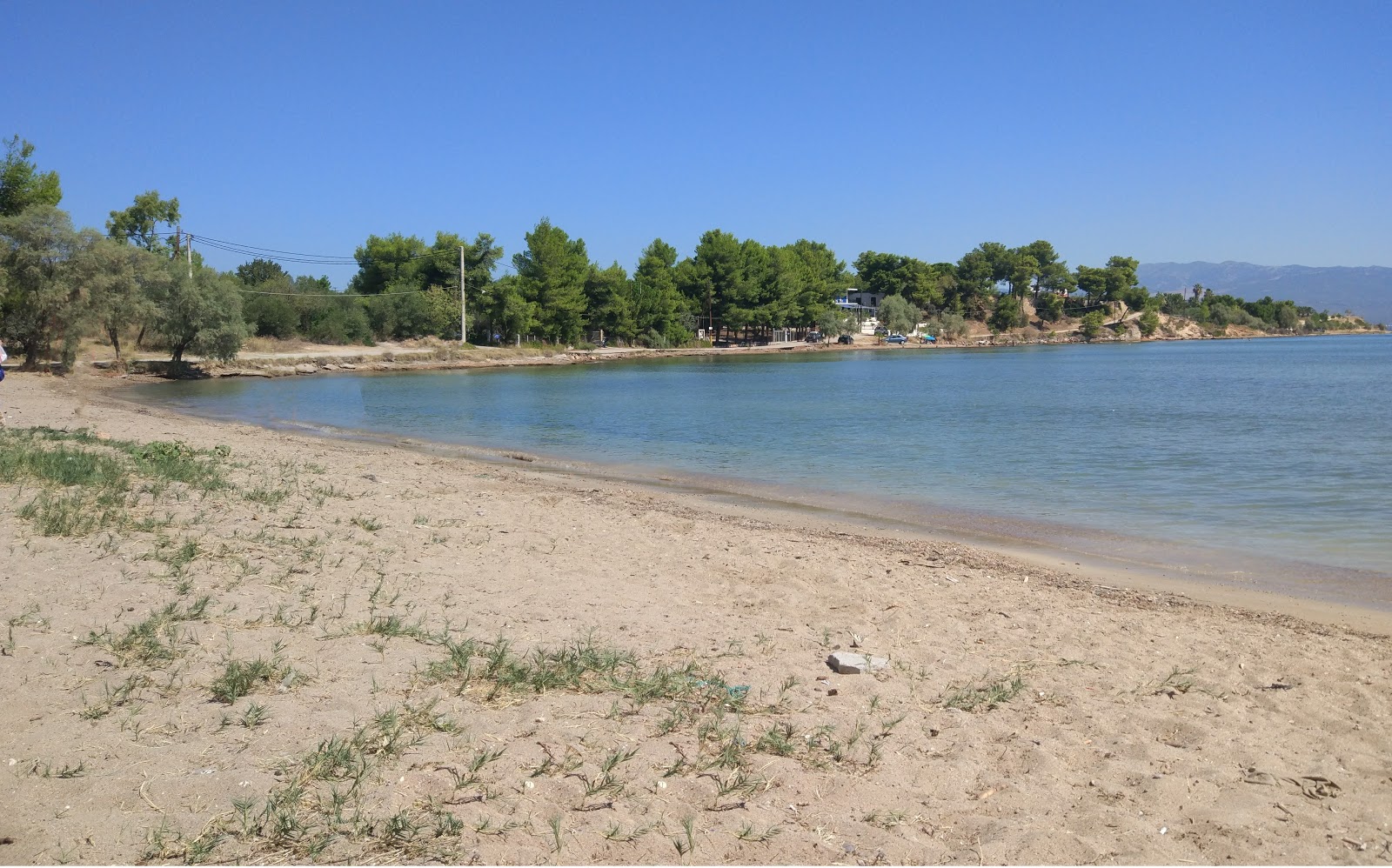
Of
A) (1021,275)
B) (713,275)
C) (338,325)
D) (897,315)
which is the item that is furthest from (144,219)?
(1021,275)

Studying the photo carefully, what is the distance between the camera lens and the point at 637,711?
17.4 ft

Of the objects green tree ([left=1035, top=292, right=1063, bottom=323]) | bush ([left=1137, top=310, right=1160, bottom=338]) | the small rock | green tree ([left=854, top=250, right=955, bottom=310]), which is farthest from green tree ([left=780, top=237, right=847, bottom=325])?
the small rock

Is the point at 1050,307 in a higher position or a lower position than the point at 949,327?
higher

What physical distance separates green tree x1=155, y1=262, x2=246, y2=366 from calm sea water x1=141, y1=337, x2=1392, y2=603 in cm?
345

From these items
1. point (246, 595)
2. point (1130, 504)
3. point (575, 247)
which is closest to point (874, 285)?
point (575, 247)

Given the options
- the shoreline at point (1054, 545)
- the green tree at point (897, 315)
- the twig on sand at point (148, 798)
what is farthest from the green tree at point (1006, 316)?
the twig on sand at point (148, 798)

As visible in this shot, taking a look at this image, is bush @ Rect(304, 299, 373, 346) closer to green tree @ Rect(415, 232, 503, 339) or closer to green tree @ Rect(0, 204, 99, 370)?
green tree @ Rect(415, 232, 503, 339)

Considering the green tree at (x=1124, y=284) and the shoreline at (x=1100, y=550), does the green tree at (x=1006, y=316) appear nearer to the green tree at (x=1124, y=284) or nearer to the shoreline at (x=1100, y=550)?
the green tree at (x=1124, y=284)

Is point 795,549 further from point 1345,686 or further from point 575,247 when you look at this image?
point 575,247

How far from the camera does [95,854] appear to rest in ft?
11.6

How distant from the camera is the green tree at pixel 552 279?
89438 mm

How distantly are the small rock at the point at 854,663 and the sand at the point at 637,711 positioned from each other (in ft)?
0.27

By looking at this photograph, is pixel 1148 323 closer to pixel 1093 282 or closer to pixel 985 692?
pixel 1093 282

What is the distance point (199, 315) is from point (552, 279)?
40.2 metres
